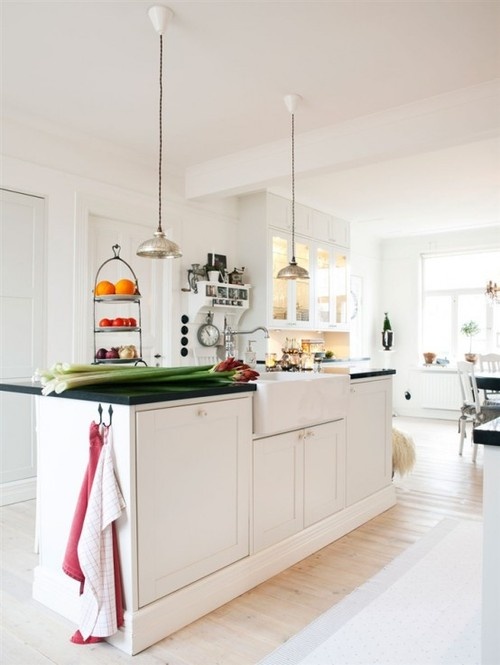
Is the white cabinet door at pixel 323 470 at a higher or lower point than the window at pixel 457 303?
lower

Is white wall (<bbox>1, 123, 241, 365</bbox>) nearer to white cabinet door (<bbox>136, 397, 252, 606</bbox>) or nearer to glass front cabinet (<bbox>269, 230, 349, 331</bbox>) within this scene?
glass front cabinet (<bbox>269, 230, 349, 331</bbox>)

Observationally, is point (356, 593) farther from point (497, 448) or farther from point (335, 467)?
point (497, 448)

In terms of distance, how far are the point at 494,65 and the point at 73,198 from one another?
3.14m

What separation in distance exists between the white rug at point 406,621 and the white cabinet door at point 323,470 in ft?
1.52

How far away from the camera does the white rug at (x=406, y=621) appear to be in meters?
1.90

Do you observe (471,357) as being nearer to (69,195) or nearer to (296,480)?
(296,480)

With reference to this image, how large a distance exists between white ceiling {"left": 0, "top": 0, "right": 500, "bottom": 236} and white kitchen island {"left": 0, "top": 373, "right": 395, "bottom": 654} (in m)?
1.95

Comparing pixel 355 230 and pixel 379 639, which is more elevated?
pixel 355 230

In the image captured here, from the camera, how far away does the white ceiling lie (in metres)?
2.78

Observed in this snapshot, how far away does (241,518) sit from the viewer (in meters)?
2.44

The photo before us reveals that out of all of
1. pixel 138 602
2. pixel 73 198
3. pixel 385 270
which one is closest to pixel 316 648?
pixel 138 602

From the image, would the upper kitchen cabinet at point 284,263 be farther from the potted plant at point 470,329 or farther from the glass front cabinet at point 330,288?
the potted plant at point 470,329

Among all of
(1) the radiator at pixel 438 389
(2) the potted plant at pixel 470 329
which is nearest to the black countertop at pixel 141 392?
(1) the radiator at pixel 438 389

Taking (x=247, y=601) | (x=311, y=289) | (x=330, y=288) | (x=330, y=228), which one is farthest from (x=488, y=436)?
(x=330, y=228)
